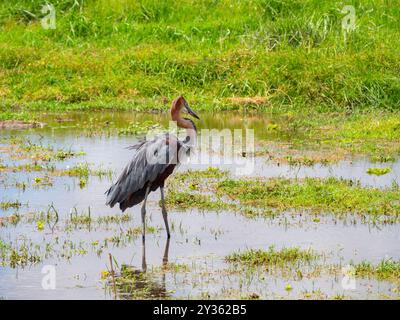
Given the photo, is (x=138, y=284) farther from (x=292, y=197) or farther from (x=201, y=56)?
(x=201, y=56)

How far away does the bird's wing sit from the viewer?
9.70m

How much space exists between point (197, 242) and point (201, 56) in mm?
9217

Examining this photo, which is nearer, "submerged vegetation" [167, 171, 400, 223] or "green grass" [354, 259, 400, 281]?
"green grass" [354, 259, 400, 281]

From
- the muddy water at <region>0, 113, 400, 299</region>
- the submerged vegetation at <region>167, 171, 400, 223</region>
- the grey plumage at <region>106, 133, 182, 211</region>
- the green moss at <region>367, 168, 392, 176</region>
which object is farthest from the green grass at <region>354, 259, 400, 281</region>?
the green moss at <region>367, 168, 392, 176</region>

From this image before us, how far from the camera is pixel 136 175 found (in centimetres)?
973

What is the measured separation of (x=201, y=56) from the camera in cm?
1833

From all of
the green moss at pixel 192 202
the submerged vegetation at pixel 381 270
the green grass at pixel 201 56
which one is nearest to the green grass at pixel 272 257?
the submerged vegetation at pixel 381 270

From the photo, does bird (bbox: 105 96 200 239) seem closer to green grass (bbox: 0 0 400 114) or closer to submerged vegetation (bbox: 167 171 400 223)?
submerged vegetation (bbox: 167 171 400 223)

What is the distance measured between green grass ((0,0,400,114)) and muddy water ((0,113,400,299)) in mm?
3979

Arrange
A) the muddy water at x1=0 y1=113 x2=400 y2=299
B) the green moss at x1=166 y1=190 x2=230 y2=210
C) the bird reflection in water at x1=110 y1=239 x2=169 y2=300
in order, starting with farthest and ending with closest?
1. the green moss at x1=166 y1=190 x2=230 y2=210
2. the muddy water at x1=0 y1=113 x2=400 y2=299
3. the bird reflection in water at x1=110 y1=239 x2=169 y2=300

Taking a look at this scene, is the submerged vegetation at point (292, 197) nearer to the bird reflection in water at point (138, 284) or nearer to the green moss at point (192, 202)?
the green moss at point (192, 202)

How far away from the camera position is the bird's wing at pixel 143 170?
970 cm

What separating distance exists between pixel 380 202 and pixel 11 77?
951 cm
